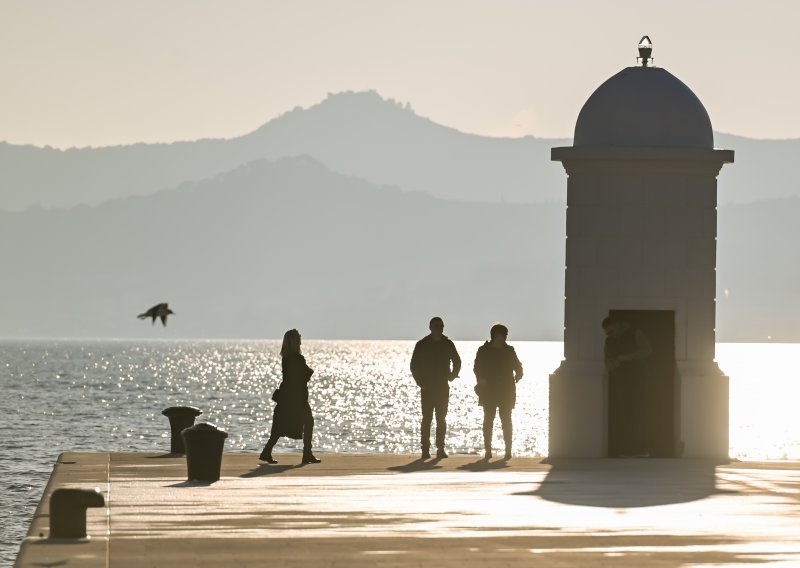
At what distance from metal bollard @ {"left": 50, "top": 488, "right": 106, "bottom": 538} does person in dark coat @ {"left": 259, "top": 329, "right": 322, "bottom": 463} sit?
792 cm

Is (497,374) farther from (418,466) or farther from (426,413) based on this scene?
(418,466)

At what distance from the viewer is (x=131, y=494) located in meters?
17.7

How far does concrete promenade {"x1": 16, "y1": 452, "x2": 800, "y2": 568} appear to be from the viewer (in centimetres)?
1340

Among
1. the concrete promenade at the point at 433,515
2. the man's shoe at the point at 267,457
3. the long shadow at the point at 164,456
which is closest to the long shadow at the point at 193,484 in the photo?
the concrete promenade at the point at 433,515

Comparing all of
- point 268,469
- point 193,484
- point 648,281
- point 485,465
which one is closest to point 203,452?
point 193,484

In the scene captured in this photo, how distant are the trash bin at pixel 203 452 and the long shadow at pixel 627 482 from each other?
12.4 ft

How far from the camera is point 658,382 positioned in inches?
901

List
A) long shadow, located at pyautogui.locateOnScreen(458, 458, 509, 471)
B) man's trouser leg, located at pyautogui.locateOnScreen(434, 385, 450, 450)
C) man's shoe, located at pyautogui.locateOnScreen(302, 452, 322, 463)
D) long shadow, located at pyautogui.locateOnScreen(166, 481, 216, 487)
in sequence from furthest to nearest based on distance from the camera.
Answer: man's trouser leg, located at pyautogui.locateOnScreen(434, 385, 450, 450) < man's shoe, located at pyautogui.locateOnScreen(302, 452, 322, 463) < long shadow, located at pyautogui.locateOnScreen(458, 458, 509, 471) < long shadow, located at pyautogui.locateOnScreen(166, 481, 216, 487)

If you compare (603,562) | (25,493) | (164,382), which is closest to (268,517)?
(603,562)

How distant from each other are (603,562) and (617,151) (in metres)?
10.3

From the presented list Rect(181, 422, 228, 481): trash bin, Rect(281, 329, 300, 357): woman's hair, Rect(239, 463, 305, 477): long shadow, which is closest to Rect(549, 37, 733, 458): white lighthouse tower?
Rect(281, 329, 300, 357): woman's hair

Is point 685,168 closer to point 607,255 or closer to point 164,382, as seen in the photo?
point 607,255

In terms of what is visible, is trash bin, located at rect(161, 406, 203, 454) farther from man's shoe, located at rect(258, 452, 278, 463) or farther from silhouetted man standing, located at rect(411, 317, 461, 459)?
silhouetted man standing, located at rect(411, 317, 461, 459)

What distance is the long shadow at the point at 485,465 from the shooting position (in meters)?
21.3
